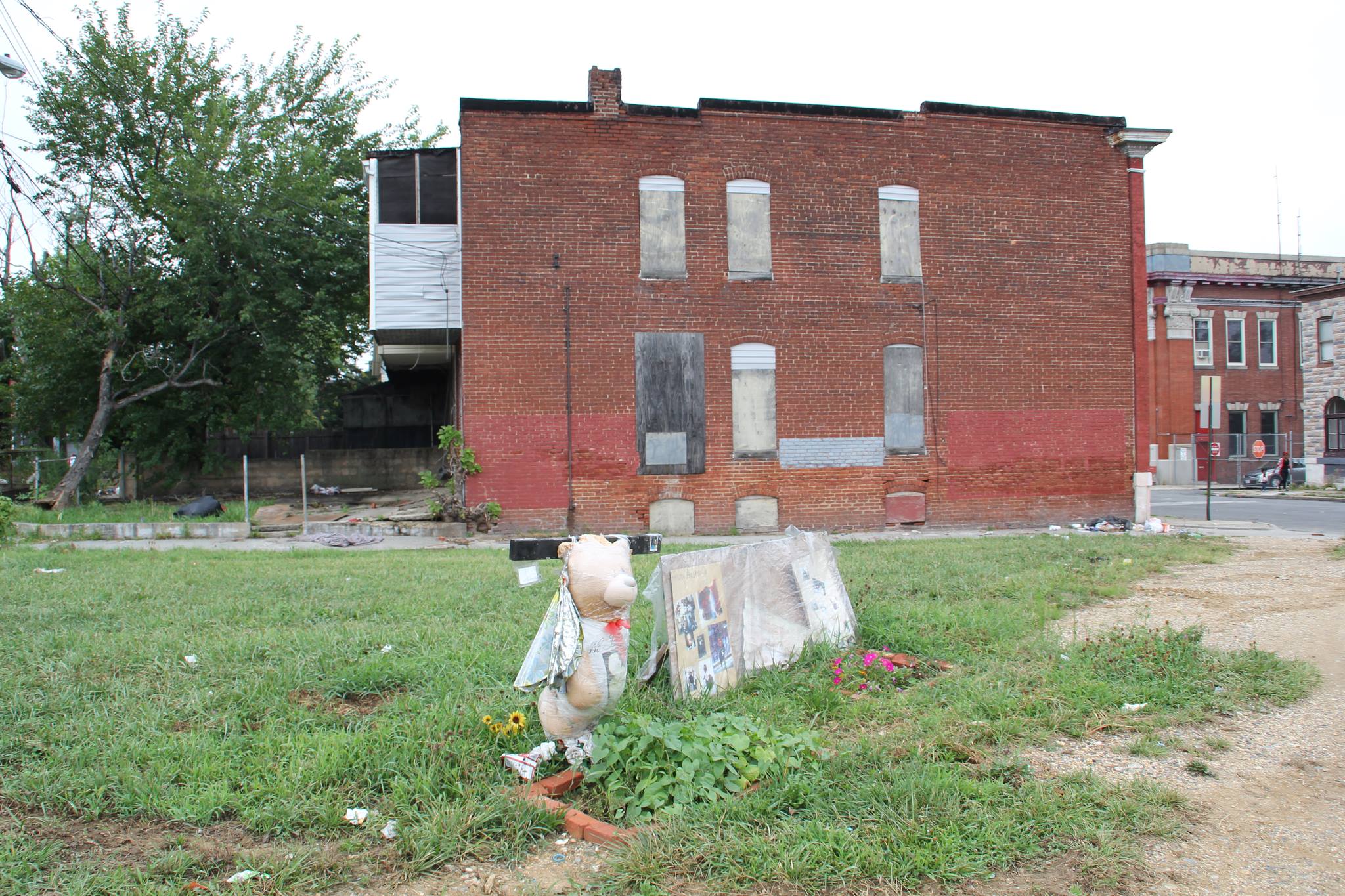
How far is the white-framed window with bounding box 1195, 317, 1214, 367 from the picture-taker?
41.1m

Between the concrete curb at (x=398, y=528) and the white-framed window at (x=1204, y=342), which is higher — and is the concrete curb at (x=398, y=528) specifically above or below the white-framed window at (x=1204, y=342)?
below

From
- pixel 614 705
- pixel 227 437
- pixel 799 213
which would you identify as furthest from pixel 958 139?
pixel 227 437

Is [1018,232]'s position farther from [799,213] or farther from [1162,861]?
[1162,861]

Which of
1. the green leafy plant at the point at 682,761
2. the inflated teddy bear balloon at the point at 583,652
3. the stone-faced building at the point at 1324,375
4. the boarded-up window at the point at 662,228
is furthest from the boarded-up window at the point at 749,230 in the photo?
the stone-faced building at the point at 1324,375

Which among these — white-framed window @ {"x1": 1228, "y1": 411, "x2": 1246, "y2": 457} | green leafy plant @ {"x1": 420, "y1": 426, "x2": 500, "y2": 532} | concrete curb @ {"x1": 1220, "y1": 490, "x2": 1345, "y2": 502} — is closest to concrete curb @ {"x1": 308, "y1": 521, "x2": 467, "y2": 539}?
green leafy plant @ {"x1": 420, "y1": 426, "x2": 500, "y2": 532}

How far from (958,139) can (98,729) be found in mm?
18689

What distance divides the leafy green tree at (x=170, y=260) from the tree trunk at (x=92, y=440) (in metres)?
0.04

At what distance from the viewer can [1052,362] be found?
19.4 metres

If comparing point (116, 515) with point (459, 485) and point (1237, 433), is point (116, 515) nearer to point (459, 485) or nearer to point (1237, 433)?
point (459, 485)

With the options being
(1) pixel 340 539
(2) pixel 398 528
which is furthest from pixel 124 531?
(2) pixel 398 528

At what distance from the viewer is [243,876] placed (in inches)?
134

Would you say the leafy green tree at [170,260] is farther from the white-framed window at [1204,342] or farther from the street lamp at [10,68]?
the white-framed window at [1204,342]

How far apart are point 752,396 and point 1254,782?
13.9 m

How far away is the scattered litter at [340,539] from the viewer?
16.4 m
